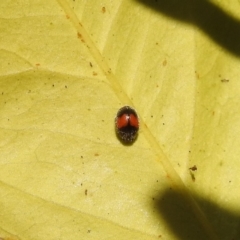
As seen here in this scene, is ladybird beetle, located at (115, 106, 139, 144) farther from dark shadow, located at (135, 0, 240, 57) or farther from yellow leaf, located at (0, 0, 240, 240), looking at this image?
dark shadow, located at (135, 0, 240, 57)

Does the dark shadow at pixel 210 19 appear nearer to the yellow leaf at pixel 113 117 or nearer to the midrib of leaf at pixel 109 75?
the yellow leaf at pixel 113 117

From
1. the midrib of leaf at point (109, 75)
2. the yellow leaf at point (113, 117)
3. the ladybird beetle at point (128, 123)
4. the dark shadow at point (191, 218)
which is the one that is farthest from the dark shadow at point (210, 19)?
the dark shadow at point (191, 218)

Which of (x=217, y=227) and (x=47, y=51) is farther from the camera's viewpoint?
(x=47, y=51)

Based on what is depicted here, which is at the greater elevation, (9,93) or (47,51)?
(47,51)

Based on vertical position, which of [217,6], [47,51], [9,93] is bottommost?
[9,93]

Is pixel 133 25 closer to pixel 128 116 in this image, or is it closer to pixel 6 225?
pixel 128 116

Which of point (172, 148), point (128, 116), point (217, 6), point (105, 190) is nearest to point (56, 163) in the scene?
point (105, 190)
